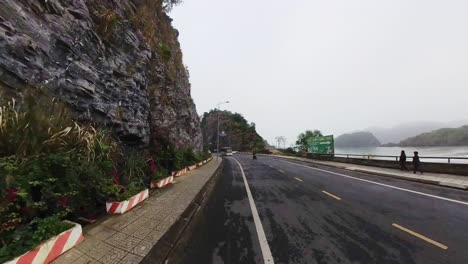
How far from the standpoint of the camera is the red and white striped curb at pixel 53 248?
3576 millimetres

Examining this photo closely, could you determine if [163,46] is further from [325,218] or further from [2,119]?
[325,218]

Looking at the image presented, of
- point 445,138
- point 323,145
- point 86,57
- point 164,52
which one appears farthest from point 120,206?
point 445,138

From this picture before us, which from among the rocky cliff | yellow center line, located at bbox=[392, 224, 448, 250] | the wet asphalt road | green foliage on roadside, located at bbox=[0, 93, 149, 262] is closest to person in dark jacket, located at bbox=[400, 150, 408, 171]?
the wet asphalt road

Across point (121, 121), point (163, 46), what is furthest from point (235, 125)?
point (121, 121)

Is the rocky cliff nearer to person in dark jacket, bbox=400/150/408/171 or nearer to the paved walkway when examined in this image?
the paved walkway

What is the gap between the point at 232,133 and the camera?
128 metres

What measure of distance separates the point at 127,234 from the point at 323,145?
33996 millimetres

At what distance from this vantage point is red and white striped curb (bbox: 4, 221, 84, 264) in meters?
3.58

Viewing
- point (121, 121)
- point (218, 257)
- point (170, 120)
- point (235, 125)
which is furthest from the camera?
point (235, 125)

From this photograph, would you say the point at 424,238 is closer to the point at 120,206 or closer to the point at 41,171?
the point at 120,206

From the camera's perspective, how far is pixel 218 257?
174 inches

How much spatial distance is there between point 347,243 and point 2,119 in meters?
7.55

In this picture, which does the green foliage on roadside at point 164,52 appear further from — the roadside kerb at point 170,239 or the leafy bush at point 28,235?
the leafy bush at point 28,235

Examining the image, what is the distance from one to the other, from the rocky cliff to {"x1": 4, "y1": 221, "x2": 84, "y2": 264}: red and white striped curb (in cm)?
370
